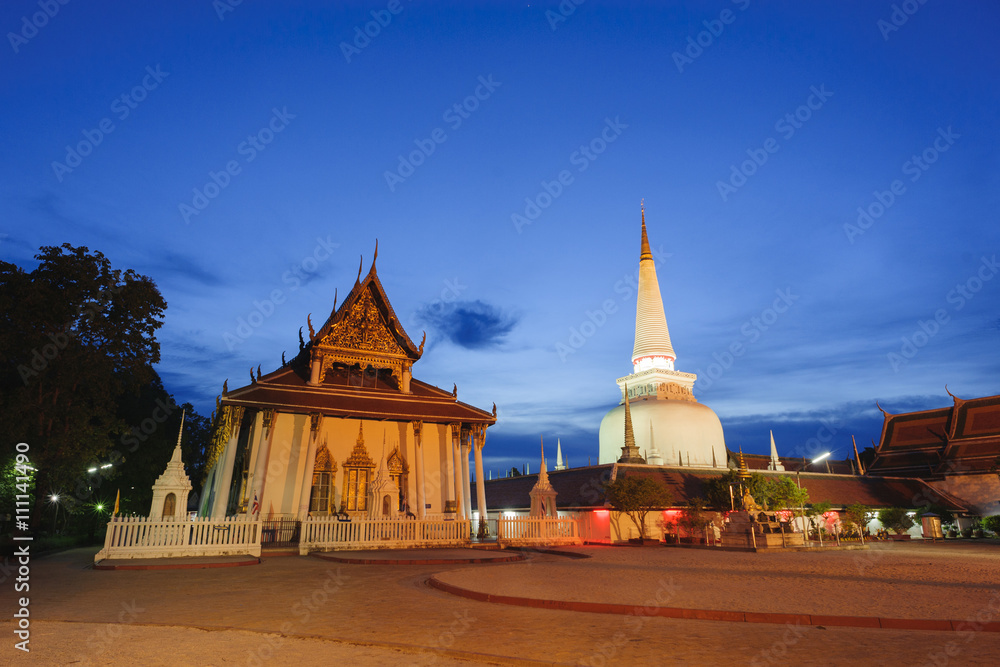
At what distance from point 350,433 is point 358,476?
1812 mm

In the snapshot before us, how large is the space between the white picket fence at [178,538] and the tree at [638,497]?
15863 mm

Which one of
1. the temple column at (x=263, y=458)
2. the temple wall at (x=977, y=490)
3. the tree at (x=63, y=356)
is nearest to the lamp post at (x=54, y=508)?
the tree at (x=63, y=356)

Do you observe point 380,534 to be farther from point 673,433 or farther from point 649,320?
point 649,320

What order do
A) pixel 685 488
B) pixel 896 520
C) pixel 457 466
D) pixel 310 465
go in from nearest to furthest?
pixel 310 465 < pixel 457 466 < pixel 685 488 < pixel 896 520

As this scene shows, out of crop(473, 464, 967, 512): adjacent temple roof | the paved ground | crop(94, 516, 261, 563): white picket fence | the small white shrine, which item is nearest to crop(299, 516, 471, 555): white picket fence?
crop(94, 516, 261, 563): white picket fence

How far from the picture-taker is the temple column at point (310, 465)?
2067 centimetres

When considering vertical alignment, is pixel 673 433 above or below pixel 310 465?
above

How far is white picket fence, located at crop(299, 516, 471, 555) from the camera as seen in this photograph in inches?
710

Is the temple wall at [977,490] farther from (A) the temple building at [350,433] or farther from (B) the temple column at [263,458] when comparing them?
(B) the temple column at [263,458]

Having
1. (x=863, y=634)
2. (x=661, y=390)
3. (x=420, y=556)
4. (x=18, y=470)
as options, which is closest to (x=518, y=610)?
(x=863, y=634)

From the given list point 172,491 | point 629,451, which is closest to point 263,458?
point 172,491

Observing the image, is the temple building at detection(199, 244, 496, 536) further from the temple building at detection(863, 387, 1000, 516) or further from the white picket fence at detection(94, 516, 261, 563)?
the temple building at detection(863, 387, 1000, 516)

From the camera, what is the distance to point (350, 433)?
2405 cm

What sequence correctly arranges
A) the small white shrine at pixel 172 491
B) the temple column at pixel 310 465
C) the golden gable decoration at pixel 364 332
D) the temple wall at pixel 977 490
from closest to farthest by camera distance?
1. the small white shrine at pixel 172 491
2. the temple column at pixel 310 465
3. the golden gable decoration at pixel 364 332
4. the temple wall at pixel 977 490
